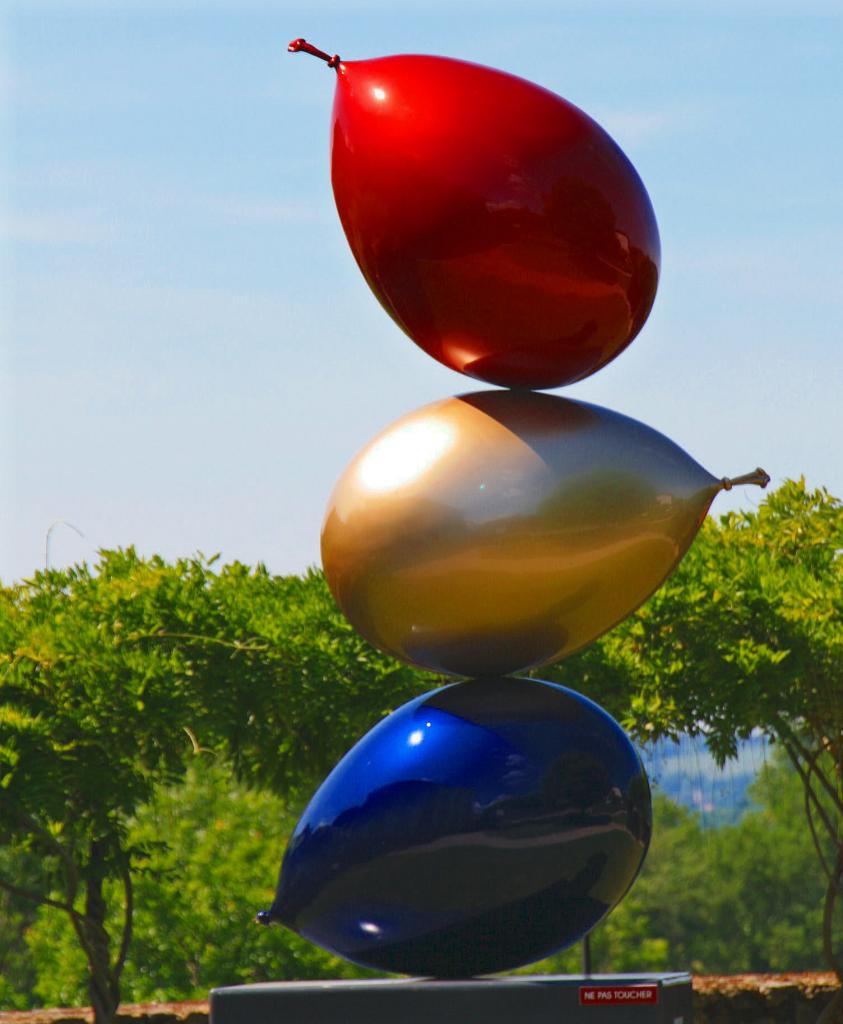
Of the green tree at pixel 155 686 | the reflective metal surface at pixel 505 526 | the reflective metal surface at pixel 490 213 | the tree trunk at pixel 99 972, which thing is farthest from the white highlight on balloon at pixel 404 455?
the tree trunk at pixel 99 972

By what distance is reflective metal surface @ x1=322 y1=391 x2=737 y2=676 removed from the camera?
6121mm

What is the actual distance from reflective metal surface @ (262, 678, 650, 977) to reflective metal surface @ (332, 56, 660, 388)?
4.61 ft

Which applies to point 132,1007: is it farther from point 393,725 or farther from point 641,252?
point 641,252

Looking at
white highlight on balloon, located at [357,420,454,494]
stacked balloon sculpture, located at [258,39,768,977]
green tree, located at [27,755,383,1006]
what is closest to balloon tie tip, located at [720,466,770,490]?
stacked balloon sculpture, located at [258,39,768,977]

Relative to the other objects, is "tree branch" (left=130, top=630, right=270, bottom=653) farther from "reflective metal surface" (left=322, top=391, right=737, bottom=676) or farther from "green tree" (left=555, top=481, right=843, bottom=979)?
"reflective metal surface" (left=322, top=391, right=737, bottom=676)

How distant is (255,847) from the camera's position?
27.0 m

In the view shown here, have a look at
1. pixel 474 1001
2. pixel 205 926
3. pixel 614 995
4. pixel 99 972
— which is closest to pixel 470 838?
pixel 474 1001

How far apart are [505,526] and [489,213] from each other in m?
1.17

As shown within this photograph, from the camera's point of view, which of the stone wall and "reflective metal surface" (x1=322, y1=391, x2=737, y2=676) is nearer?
"reflective metal surface" (x1=322, y1=391, x2=737, y2=676)

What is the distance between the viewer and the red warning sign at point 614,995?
6.18 meters

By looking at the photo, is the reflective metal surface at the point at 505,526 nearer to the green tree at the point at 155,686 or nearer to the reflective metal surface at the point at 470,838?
the reflective metal surface at the point at 470,838

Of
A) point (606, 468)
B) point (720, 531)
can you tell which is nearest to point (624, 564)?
point (606, 468)

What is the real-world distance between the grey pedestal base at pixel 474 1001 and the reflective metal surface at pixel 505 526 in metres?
1.21

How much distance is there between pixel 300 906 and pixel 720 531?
723cm
